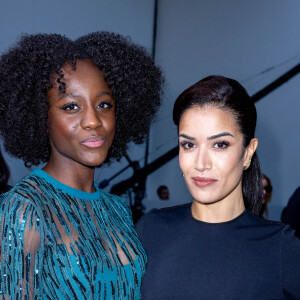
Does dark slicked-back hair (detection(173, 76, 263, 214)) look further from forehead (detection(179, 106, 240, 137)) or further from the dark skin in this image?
the dark skin

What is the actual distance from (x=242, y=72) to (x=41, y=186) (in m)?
6.78

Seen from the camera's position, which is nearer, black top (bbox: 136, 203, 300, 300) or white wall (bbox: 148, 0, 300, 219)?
black top (bbox: 136, 203, 300, 300)

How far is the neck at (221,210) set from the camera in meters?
1.68

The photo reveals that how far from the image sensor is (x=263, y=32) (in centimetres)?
764

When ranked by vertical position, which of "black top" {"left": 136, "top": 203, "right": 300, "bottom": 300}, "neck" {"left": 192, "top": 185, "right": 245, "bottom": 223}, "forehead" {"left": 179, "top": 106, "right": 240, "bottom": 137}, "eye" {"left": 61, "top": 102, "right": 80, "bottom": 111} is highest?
"eye" {"left": 61, "top": 102, "right": 80, "bottom": 111}

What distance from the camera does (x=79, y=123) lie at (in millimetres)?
1604

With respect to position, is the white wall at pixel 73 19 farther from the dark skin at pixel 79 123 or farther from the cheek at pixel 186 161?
the cheek at pixel 186 161

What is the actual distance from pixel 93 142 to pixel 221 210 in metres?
0.53

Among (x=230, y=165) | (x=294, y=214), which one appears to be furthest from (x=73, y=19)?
(x=230, y=165)

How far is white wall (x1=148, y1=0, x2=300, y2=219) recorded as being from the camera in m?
7.34

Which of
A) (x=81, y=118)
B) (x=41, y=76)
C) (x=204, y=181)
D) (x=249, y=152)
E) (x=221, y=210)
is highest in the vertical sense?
(x=41, y=76)

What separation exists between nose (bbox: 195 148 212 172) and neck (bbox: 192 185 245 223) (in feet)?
0.54

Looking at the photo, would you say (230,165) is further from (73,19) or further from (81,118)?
(73,19)

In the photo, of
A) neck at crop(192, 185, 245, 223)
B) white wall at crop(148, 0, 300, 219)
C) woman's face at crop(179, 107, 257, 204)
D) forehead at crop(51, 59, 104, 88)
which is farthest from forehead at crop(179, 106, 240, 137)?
white wall at crop(148, 0, 300, 219)
